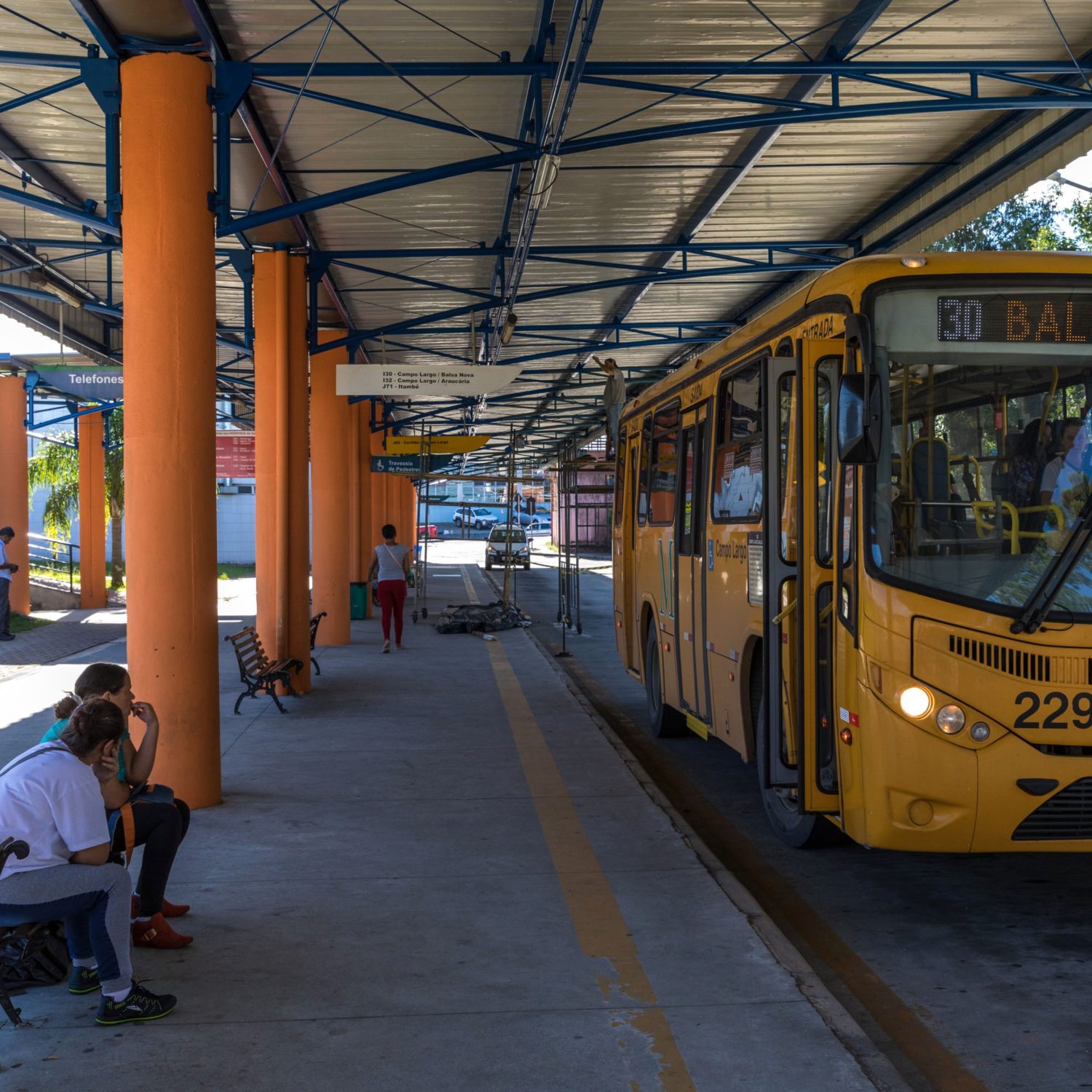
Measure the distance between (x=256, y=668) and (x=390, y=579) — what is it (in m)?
5.95

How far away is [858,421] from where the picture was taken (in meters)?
5.53

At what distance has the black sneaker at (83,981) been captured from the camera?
4.98 metres

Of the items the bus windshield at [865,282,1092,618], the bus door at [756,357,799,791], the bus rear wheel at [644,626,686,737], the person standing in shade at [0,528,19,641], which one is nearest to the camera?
the bus windshield at [865,282,1092,618]

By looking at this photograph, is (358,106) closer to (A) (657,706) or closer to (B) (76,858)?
(A) (657,706)

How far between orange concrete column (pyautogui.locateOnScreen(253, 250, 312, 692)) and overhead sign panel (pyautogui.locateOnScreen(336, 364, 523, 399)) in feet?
5.28

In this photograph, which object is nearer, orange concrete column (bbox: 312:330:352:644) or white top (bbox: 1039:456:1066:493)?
white top (bbox: 1039:456:1066:493)

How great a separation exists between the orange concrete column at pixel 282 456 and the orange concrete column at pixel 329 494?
478cm

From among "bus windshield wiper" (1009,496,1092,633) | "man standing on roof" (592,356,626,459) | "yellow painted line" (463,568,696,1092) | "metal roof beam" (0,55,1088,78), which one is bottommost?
"yellow painted line" (463,568,696,1092)

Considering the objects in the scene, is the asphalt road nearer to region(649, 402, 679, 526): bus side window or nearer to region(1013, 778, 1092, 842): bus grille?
region(1013, 778, 1092, 842): bus grille

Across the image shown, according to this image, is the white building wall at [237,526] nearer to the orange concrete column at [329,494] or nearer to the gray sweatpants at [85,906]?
the orange concrete column at [329,494]

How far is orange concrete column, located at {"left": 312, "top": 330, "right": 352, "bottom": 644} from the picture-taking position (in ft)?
63.7

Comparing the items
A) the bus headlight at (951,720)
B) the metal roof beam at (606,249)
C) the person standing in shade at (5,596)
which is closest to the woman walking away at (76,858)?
the bus headlight at (951,720)

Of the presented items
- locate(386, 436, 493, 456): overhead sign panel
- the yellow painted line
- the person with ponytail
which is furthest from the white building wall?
the person with ponytail

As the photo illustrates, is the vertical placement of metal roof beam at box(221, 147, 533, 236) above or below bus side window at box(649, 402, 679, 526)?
above
